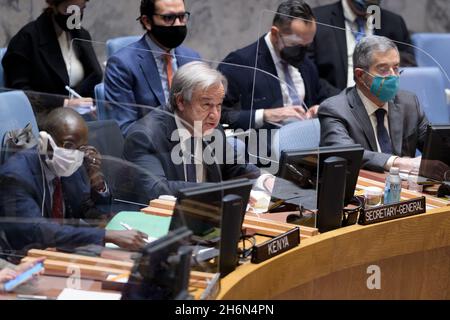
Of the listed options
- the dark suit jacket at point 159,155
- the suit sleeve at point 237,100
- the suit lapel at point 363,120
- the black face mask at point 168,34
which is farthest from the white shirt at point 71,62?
the dark suit jacket at point 159,155

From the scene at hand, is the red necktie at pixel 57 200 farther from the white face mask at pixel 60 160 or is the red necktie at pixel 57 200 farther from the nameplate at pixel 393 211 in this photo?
the nameplate at pixel 393 211

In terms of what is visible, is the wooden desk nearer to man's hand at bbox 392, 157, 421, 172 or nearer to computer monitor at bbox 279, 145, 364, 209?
computer monitor at bbox 279, 145, 364, 209

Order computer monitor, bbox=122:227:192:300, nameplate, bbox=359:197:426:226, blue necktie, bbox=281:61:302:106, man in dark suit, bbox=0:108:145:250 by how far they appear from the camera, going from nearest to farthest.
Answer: computer monitor, bbox=122:227:192:300
man in dark suit, bbox=0:108:145:250
nameplate, bbox=359:197:426:226
blue necktie, bbox=281:61:302:106

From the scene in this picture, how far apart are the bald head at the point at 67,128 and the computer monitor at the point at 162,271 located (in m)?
0.57

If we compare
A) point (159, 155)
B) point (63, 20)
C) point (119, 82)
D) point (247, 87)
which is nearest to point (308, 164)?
point (159, 155)

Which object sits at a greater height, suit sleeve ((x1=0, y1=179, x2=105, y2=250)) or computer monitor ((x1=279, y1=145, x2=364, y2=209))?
computer monitor ((x1=279, y1=145, x2=364, y2=209))

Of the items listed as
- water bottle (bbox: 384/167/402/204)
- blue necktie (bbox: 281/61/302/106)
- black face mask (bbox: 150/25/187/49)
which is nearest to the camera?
water bottle (bbox: 384/167/402/204)

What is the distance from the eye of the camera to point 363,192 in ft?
11.5

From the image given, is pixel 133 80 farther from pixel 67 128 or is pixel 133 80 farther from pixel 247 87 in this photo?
pixel 67 128

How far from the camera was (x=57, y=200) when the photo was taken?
274cm

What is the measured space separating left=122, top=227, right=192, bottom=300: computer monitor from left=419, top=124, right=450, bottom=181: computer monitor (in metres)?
1.48

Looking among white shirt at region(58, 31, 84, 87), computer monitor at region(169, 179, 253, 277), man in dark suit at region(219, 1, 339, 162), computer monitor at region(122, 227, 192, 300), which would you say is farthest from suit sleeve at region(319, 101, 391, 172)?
computer monitor at region(122, 227, 192, 300)

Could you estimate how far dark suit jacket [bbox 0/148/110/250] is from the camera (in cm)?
264

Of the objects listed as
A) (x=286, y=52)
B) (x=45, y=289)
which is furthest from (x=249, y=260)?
(x=286, y=52)
